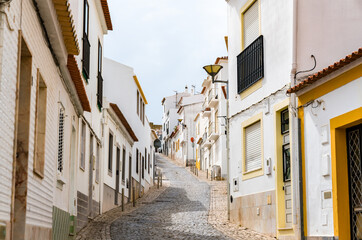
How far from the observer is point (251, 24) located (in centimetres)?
1542

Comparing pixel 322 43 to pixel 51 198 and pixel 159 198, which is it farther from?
pixel 159 198

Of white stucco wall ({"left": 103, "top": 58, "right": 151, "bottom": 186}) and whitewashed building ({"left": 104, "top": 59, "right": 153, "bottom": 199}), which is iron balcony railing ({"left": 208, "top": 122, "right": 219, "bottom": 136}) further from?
white stucco wall ({"left": 103, "top": 58, "right": 151, "bottom": 186})

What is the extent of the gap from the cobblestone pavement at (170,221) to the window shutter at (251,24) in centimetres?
482

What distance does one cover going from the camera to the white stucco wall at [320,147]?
10.3 metres

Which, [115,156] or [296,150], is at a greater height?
[115,156]

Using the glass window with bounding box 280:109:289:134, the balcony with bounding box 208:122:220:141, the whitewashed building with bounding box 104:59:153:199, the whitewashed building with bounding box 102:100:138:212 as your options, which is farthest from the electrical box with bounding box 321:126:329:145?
the balcony with bounding box 208:122:220:141

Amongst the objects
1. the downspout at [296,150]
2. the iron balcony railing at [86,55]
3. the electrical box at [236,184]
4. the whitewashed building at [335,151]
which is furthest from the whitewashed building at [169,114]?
the whitewashed building at [335,151]

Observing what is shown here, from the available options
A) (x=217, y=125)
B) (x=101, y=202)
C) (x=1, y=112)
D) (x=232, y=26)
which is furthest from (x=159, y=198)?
(x=1, y=112)

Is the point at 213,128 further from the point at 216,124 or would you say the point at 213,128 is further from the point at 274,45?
the point at 274,45

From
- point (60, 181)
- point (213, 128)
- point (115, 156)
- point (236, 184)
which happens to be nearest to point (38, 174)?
point (60, 181)

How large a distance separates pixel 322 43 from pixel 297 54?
1.86 ft

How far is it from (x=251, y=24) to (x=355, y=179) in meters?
6.30

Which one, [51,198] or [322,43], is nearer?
[51,198]

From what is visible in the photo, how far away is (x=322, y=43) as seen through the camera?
1253 cm
